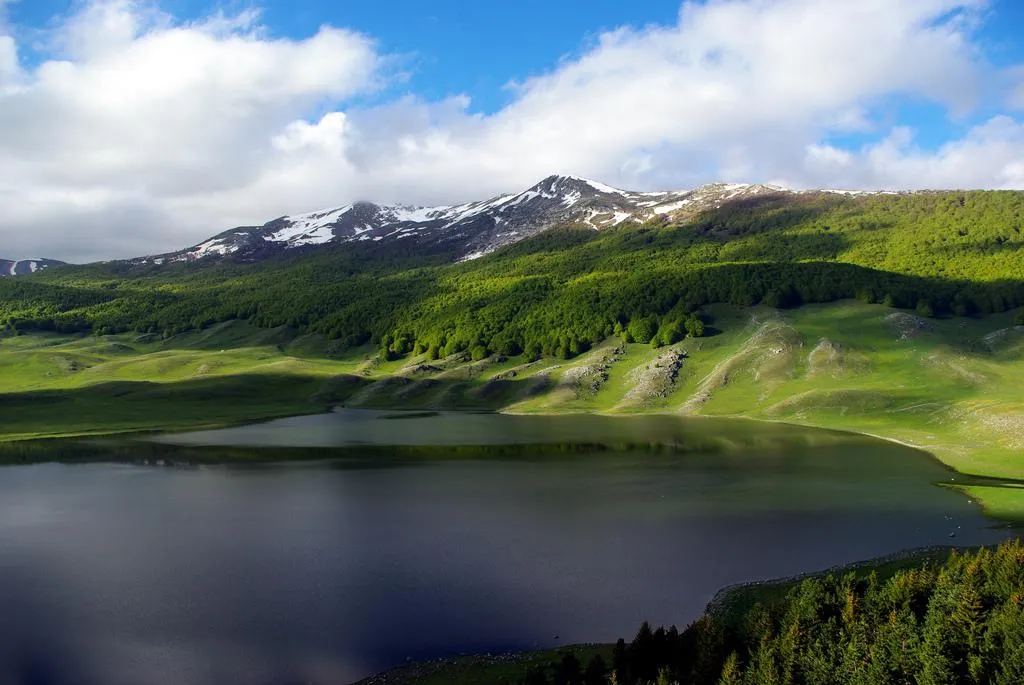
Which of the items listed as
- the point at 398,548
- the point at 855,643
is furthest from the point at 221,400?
the point at 855,643

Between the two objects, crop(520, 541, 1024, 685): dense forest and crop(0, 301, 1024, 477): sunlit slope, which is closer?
crop(520, 541, 1024, 685): dense forest

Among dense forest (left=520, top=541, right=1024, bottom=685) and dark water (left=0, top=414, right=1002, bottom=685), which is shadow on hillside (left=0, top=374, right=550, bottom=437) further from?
dense forest (left=520, top=541, right=1024, bottom=685)

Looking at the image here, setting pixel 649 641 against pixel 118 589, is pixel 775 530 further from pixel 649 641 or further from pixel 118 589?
pixel 118 589

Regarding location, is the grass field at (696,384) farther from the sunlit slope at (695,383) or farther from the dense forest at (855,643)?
the dense forest at (855,643)

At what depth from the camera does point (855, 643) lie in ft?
96.0

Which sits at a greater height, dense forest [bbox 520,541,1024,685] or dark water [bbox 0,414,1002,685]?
dense forest [bbox 520,541,1024,685]

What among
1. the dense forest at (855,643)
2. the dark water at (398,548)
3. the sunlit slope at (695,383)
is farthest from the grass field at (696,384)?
the dense forest at (855,643)

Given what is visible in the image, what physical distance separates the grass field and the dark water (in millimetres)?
27582

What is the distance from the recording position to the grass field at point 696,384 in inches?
4562

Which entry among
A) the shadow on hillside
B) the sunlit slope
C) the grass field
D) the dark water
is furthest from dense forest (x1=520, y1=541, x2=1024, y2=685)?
the shadow on hillside

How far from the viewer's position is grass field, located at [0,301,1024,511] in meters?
116

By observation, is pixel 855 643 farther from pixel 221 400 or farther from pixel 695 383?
pixel 221 400

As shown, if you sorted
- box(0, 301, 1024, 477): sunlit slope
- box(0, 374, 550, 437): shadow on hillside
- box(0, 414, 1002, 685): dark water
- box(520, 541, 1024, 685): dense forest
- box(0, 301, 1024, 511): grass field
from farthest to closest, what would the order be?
box(0, 374, 550, 437): shadow on hillside → box(0, 301, 1024, 477): sunlit slope → box(0, 301, 1024, 511): grass field → box(0, 414, 1002, 685): dark water → box(520, 541, 1024, 685): dense forest

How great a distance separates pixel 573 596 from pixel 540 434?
2829 inches
